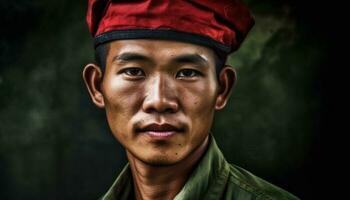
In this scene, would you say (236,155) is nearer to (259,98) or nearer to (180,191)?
(259,98)

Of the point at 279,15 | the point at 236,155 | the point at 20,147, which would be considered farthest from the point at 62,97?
the point at 279,15

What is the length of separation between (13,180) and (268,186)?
5.87 ft

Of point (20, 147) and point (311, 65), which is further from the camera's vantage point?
point (20, 147)

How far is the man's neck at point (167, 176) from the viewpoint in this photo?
2959mm

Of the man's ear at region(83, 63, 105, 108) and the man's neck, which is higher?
the man's ear at region(83, 63, 105, 108)

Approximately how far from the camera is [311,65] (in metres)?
3.86

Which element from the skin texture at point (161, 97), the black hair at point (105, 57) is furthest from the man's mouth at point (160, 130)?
the black hair at point (105, 57)

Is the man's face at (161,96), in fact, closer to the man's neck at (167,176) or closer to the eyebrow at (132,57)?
the eyebrow at (132,57)

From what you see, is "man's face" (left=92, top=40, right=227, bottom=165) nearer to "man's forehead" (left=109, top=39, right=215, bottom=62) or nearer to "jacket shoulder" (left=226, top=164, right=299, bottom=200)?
"man's forehead" (left=109, top=39, right=215, bottom=62)

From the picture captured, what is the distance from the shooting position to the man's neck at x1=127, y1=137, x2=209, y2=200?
116 inches

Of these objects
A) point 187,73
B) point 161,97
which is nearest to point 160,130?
point 161,97

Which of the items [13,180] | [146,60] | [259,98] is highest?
[146,60]

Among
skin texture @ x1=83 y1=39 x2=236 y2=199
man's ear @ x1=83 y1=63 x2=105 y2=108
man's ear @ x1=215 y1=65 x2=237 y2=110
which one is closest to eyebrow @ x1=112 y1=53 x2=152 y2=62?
skin texture @ x1=83 y1=39 x2=236 y2=199

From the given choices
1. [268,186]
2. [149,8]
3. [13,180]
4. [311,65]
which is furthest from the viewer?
[13,180]
